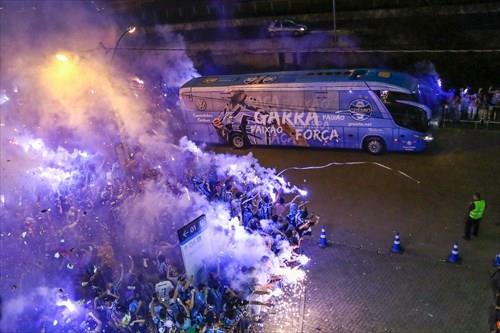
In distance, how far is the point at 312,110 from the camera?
16.6 metres

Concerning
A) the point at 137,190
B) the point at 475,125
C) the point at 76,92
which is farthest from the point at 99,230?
the point at 475,125

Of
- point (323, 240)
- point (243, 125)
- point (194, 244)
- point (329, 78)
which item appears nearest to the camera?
point (194, 244)

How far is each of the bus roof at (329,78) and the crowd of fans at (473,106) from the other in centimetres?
270

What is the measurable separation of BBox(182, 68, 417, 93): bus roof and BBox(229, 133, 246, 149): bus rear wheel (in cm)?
210

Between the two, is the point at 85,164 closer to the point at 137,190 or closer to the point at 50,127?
the point at 137,190

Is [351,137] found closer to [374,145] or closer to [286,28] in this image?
[374,145]

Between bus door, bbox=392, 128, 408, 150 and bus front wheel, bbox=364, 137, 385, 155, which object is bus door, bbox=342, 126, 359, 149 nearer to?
bus front wheel, bbox=364, 137, 385, 155

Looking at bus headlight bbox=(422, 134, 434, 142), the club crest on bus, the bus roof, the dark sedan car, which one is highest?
the dark sedan car

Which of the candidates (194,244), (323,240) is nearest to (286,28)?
(323,240)

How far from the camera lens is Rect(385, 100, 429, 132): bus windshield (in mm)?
15258

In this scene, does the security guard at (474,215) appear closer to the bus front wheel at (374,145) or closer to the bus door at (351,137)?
the bus front wheel at (374,145)

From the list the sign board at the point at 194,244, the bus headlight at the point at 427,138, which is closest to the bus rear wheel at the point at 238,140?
the bus headlight at the point at 427,138

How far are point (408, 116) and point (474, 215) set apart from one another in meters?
5.33

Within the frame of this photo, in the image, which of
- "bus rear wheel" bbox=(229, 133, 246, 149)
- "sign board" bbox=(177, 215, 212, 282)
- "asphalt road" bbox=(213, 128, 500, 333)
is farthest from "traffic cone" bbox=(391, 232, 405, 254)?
"bus rear wheel" bbox=(229, 133, 246, 149)
